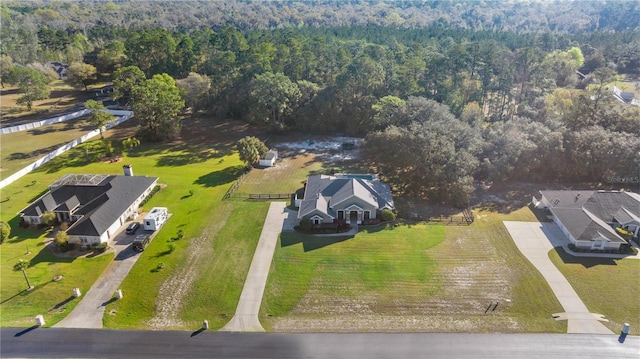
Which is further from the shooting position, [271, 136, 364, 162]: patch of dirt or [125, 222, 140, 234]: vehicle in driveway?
[271, 136, 364, 162]: patch of dirt

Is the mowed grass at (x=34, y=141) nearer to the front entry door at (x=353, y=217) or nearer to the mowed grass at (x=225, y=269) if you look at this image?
the mowed grass at (x=225, y=269)

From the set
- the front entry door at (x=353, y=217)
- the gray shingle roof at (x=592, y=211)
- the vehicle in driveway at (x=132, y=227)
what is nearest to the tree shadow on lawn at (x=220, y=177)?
the vehicle in driveway at (x=132, y=227)

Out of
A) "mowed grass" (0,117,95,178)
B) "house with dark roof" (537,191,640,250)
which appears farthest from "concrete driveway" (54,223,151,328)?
"house with dark roof" (537,191,640,250)

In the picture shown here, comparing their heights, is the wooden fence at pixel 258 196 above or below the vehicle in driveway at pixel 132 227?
below

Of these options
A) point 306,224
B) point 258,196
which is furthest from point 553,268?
point 258,196

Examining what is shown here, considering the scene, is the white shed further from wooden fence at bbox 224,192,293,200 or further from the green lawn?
wooden fence at bbox 224,192,293,200

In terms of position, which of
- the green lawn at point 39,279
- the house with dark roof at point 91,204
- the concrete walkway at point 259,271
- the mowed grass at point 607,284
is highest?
the house with dark roof at point 91,204

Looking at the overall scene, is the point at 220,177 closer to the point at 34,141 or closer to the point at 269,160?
the point at 269,160
